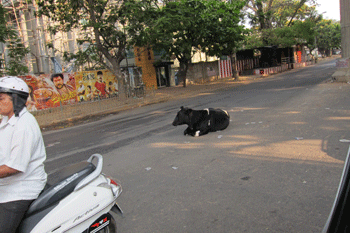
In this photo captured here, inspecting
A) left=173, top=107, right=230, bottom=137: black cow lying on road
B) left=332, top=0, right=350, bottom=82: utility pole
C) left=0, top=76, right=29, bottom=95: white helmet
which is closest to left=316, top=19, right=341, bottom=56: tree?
left=332, top=0, right=350, bottom=82: utility pole

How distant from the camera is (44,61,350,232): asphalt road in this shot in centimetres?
348

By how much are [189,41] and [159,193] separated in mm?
Result: 20811

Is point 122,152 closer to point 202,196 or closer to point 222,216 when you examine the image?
point 202,196

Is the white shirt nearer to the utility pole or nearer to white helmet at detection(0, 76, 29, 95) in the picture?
white helmet at detection(0, 76, 29, 95)

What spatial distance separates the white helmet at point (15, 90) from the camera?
2433mm

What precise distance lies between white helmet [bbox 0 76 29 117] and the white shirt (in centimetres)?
A: 5

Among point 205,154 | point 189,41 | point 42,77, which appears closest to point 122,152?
point 205,154

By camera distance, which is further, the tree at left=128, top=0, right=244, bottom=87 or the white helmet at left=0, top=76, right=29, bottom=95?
the tree at left=128, top=0, right=244, bottom=87

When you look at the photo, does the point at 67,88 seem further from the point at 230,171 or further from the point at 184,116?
the point at 230,171

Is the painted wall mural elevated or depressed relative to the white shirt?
elevated

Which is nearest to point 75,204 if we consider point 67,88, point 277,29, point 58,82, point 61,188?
point 61,188

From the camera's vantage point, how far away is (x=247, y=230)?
3195 mm

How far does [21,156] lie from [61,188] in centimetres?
45

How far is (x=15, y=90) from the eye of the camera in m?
2.47
